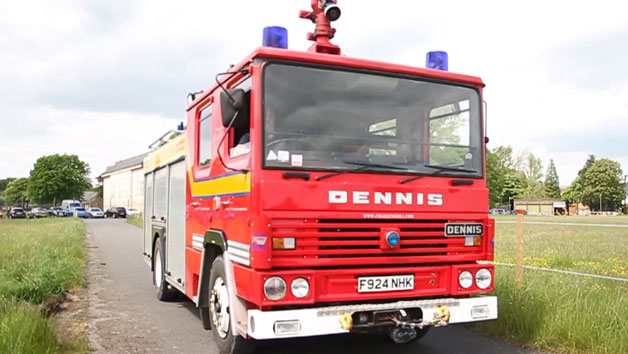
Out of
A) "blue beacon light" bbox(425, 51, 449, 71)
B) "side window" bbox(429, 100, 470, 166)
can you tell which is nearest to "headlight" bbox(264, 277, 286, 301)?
"side window" bbox(429, 100, 470, 166)

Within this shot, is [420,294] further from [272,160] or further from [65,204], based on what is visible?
[65,204]

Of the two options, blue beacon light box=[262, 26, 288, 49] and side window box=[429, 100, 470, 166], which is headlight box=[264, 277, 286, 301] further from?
blue beacon light box=[262, 26, 288, 49]

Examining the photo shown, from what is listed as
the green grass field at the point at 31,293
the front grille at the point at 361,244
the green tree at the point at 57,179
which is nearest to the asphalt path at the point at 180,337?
the green grass field at the point at 31,293

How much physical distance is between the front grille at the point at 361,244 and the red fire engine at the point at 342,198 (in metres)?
0.01

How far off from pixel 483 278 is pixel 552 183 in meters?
134

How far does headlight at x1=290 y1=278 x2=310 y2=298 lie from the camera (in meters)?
4.62

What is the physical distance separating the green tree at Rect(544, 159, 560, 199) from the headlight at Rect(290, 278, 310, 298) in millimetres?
124847

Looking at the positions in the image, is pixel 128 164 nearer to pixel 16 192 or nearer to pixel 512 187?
pixel 16 192

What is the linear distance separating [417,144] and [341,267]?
139cm

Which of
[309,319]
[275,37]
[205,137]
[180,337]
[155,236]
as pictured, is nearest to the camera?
[309,319]

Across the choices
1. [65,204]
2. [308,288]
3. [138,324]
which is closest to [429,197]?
[308,288]

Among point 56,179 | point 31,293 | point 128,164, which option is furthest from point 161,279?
point 56,179

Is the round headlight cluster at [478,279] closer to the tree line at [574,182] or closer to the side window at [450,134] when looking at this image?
the side window at [450,134]

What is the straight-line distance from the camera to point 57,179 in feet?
324
